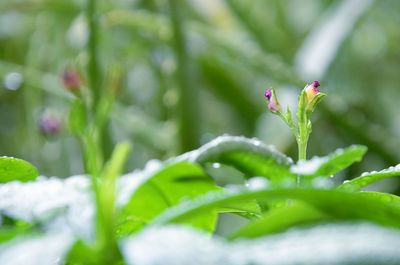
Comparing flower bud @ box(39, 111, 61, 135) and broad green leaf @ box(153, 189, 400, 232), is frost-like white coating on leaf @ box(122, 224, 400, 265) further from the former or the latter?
flower bud @ box(39, 111, 61, 135)

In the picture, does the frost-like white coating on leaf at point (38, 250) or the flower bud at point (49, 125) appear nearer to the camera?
the frost-like white coating on leaf at point (38, 250)

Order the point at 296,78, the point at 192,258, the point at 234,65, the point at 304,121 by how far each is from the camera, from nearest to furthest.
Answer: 1. the point at 192,258
2. the point at 304,121
3. the point at 296,78
4. the point at 234,65

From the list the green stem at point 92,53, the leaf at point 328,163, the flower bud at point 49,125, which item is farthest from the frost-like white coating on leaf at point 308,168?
the flower bud at point 49,125

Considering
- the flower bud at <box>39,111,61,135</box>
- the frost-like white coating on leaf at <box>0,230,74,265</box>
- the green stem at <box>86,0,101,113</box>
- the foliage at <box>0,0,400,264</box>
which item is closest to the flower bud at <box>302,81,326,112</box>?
the foliage at <box>0,0,400,264</box>

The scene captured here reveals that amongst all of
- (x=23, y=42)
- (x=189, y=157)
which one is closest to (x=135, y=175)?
(x=189, y=157)

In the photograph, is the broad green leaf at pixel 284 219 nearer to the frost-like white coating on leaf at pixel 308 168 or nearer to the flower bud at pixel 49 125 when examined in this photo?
the frost-like white coating on leaf at pixel 308 168

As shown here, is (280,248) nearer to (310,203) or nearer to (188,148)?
(310,203)

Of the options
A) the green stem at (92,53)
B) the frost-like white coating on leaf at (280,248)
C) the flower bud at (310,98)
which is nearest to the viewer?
the frost-like white coating on leaf at (280,248)

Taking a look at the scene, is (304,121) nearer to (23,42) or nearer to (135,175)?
(135,175)
